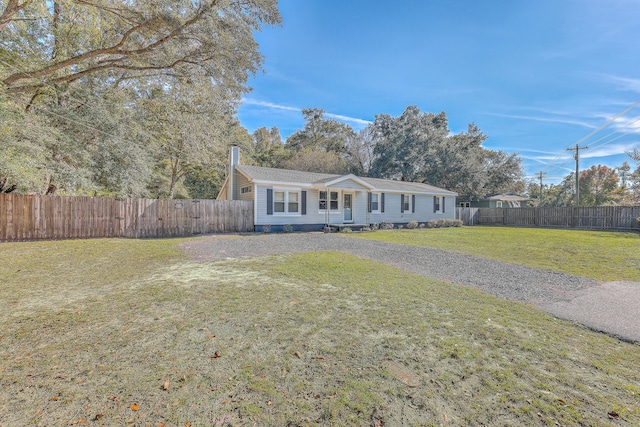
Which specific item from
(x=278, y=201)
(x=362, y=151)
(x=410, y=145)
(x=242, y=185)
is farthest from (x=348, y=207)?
(x=362, y=151)

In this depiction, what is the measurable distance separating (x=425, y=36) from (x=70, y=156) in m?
16.9

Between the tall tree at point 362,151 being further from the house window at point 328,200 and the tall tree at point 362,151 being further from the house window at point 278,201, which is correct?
the house window at point 278,201

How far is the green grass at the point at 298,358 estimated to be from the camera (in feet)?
6.08

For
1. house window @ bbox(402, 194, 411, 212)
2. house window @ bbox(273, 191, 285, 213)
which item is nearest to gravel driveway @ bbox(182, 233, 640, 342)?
house window @ bbox(273, 191, 285, 213)

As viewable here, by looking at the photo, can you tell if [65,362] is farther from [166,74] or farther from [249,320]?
[166,74]

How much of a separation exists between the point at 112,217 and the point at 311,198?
9.62m

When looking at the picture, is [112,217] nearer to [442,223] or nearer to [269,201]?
[269,201]

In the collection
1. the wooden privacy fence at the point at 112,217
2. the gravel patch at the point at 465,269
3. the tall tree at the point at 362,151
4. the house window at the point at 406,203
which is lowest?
the gravel patch at the point at 465,269

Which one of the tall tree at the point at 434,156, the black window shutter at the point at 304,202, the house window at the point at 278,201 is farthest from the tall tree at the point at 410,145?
the house window at the point at 278,201

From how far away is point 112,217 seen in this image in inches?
444

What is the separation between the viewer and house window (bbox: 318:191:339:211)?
53.6 feet

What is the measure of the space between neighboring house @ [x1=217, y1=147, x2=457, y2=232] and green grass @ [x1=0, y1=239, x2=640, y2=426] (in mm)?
9917

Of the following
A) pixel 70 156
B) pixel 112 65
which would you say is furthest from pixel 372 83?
pixel 70 156

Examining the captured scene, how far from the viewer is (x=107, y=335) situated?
2900 millimetres
